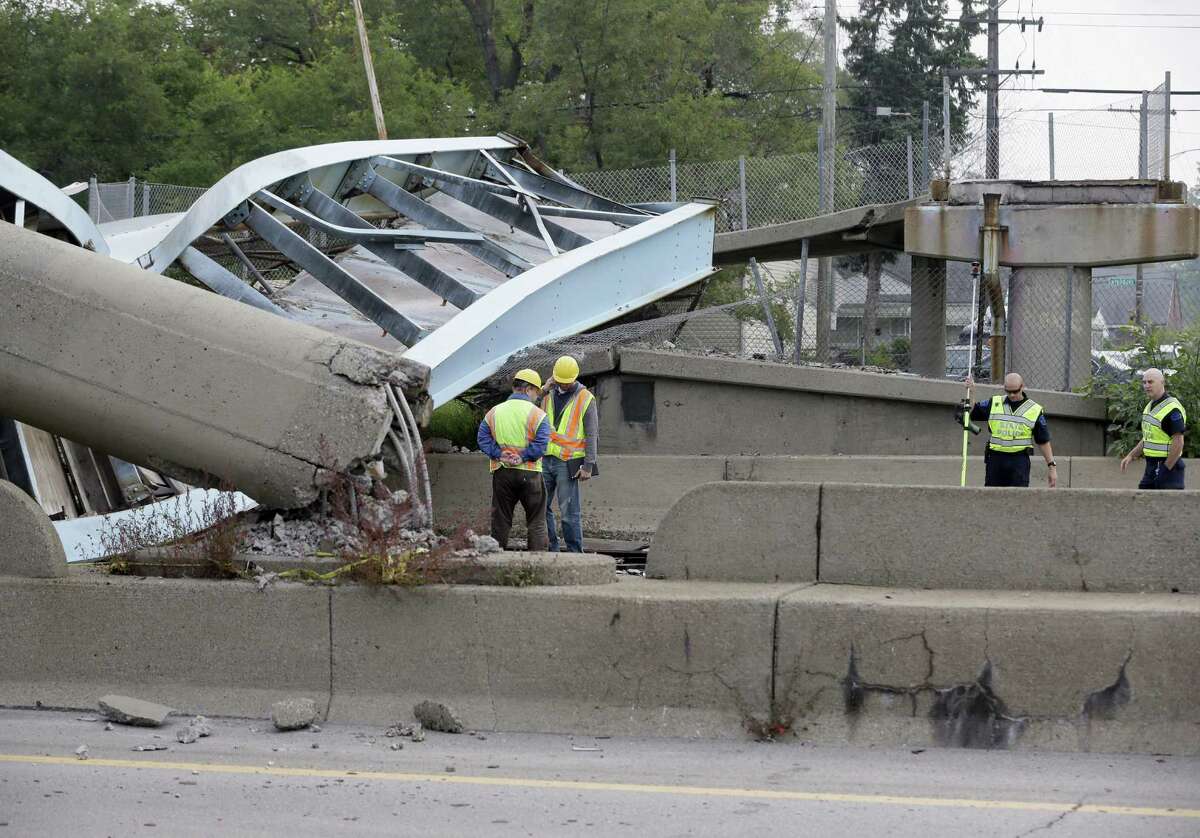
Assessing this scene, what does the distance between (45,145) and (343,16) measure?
33.2ft

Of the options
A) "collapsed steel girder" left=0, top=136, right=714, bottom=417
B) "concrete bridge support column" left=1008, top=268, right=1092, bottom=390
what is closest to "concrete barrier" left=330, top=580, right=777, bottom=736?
"collapsed steel girder" left=0, top=136, right=714, bottom=417

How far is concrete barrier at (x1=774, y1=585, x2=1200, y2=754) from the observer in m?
6.81

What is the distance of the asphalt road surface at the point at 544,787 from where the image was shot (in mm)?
5898

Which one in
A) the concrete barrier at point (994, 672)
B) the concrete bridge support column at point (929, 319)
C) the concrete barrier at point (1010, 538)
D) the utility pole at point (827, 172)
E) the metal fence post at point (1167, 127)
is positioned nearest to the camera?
the concrete barrier at point (994, 672)

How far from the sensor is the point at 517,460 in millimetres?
10180

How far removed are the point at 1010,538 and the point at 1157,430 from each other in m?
5.10

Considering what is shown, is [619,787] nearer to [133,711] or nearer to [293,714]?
[293,714]

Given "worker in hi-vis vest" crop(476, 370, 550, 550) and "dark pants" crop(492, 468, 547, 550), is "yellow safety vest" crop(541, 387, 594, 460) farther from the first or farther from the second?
"dark pants" crop(492, 468, 547, 550)

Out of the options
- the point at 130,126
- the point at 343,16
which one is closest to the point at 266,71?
the point at 343,16

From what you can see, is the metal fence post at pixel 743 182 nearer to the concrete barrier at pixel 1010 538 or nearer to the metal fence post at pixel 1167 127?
the metal fence post at pixel 1167 127

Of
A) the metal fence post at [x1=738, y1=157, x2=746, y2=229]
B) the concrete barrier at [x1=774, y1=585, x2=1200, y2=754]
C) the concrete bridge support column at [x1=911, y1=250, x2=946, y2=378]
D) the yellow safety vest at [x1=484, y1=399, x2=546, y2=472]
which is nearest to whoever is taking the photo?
the concrete barrier at [x1=774, y1=585, x2=1200, y2=754]

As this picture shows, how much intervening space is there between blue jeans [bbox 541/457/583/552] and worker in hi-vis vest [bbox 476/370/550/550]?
3.72ft

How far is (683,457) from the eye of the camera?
14305mm

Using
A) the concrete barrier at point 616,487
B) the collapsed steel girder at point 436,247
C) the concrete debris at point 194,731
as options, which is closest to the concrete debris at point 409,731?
the concrete debris at point 194,731
